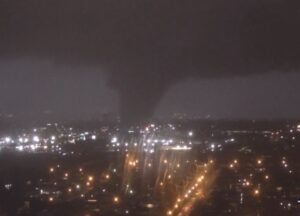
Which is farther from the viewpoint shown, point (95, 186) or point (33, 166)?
point (33, 166)

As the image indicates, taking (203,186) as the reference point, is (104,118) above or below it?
above

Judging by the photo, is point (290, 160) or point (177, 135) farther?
point (177, 135)

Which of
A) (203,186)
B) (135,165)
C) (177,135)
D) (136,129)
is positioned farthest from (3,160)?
(177,135)

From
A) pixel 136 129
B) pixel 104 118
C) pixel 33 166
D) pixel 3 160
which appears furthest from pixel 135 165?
pixel 104 118

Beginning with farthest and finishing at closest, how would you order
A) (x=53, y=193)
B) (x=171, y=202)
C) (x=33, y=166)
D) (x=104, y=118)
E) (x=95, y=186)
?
(x=104, y=118)
(x=33, y=166)
(x=95, y=186)
(x=53, y=193)
(x=171, y=202)

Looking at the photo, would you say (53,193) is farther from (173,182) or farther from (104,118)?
(104,118)

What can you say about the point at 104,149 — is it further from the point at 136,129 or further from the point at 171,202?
the point at 171,202

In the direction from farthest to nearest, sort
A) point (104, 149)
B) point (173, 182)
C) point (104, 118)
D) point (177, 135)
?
point (104, 118) < point (177, 135) < point (104, 149) < point (173, 182)

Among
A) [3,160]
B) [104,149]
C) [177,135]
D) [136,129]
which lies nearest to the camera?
[3,160]

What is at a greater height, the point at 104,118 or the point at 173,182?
the point at 104,118
